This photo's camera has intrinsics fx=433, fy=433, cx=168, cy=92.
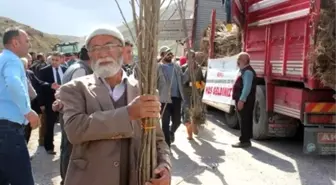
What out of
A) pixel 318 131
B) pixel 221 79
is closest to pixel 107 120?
pixel 318 131

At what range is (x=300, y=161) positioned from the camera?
6.08m

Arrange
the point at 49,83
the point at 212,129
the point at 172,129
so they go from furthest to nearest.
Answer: the point at 212,129, the point at 172,129, the point at 49,83

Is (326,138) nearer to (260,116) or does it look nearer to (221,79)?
(260,116)

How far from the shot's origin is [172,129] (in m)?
7.09

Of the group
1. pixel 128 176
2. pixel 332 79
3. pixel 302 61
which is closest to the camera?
pixel 128 176

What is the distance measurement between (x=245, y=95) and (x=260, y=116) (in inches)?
26.0

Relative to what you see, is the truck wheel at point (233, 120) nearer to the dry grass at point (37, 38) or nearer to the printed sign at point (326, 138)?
the printed sign at point (326, 138)

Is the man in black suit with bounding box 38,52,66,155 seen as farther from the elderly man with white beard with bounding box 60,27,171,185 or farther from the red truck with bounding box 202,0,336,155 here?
the elderly man with white beard with bounding box 60,27,171,185

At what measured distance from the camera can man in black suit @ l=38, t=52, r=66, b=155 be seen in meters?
6.57

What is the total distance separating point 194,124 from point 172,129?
3.09 feet

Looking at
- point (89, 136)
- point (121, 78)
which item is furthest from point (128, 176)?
point (121, 78)

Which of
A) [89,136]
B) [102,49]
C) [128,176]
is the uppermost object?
[102,49]

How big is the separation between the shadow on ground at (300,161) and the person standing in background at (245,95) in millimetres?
251

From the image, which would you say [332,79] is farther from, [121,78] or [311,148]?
[121,78]
